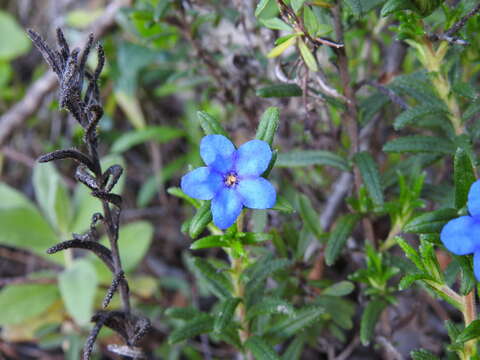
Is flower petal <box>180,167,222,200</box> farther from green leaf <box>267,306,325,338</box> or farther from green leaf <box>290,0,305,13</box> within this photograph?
green leaf <box>267,306,325,338</box>

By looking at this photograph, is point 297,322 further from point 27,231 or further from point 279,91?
point 27,231

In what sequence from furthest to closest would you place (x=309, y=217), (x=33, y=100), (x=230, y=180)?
(x=33, y=100) < (x=309, y=217) < (x=230, y=180)

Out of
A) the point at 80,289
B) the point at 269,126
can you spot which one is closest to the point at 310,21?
the point at 269,126

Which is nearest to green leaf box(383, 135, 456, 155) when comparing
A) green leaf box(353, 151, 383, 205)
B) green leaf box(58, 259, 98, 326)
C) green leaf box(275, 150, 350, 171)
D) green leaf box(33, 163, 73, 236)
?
green leaf box(353, 151, 383, 205)

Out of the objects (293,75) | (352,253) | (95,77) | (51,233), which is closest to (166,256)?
(51,233)

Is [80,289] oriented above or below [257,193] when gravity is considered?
below

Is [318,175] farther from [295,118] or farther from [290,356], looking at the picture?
[290,356]

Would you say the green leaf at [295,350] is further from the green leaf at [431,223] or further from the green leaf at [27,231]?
the green leaf at [27,231]
